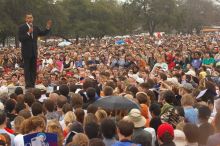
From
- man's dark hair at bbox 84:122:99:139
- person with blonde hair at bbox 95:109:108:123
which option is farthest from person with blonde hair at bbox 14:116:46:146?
person with blonde hair at bbox 95:109:108:123

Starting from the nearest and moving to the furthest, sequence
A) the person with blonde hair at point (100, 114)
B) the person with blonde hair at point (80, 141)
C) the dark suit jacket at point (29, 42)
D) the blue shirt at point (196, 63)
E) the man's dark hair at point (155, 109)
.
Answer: the person with blonde hair at point (80, 141) → the person with blonde hair at point (100, 114) → the man's dark hair at point (155, 109) → the dark suit jacket at point (29, 42) → the blue shirt at point (196, 63)

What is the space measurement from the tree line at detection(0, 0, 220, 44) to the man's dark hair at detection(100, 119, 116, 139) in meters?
46.0

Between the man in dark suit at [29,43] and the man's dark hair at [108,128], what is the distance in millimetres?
5864

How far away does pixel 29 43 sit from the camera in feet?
39.9

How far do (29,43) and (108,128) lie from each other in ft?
21.3

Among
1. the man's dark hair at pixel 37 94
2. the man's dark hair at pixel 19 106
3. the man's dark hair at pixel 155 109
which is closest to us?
the man's dark hair at pixel 155 109

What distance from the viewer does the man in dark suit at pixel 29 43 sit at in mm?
11867

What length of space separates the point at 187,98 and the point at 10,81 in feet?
27.1

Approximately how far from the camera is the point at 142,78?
1357 cm

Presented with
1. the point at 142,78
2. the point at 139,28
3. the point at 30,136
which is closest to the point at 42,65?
the point at 142,78

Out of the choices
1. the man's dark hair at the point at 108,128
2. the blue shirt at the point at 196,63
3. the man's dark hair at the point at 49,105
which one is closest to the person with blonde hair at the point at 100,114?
the man's dark hair at the point at 108,128

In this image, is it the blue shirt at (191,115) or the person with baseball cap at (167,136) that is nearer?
the person with baseball cap at (167,136)

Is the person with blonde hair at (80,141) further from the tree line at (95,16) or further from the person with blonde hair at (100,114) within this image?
the tree line at (95,16)

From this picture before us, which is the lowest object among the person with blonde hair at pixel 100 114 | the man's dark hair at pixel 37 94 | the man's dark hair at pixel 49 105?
the man's dark hair at pixel 37 94
